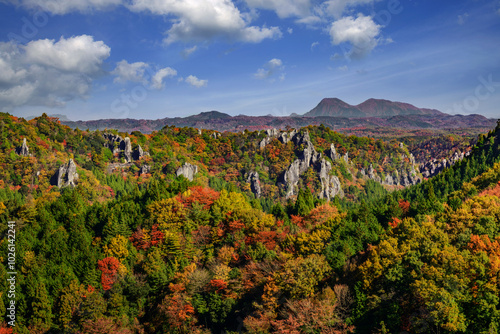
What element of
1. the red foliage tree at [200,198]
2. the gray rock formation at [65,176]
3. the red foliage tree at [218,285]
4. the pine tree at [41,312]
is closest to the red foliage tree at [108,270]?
the pine tree at [41,312]

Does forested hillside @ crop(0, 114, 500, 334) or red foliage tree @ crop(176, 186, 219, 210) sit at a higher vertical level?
red foliage tree @ crop(176, 186, 219, 210)

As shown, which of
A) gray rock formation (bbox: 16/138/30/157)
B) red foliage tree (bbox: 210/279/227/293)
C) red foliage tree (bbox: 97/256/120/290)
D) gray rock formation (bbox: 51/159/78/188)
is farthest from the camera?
gray rock formation (bbox: 16/138/30/157)

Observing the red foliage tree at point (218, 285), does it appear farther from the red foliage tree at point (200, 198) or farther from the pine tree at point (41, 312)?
the pine tree at point (41, 312)

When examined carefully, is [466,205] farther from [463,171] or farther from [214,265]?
→ [463,171]

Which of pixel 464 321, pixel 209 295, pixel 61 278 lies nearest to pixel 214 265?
pixel 209 295

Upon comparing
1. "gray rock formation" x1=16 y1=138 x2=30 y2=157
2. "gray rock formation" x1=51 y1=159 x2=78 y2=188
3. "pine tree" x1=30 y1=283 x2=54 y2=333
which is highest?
"gray rock formation" x1=16 y1=138 x2=30 y2=157

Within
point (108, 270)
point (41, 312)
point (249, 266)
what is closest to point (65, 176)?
point (108, 270)

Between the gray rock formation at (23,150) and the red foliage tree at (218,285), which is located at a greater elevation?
the gray rock formation at (23,150)

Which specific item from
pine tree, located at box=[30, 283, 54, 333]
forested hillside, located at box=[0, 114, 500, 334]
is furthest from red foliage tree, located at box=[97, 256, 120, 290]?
pine tree, located at box=[30, 283, 54, 333]

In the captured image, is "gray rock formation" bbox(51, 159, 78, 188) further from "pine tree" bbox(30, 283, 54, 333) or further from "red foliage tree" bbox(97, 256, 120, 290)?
"pine tree" bbox(30, 283, 54, 333)

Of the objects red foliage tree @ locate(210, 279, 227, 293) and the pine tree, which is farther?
the pine tree
